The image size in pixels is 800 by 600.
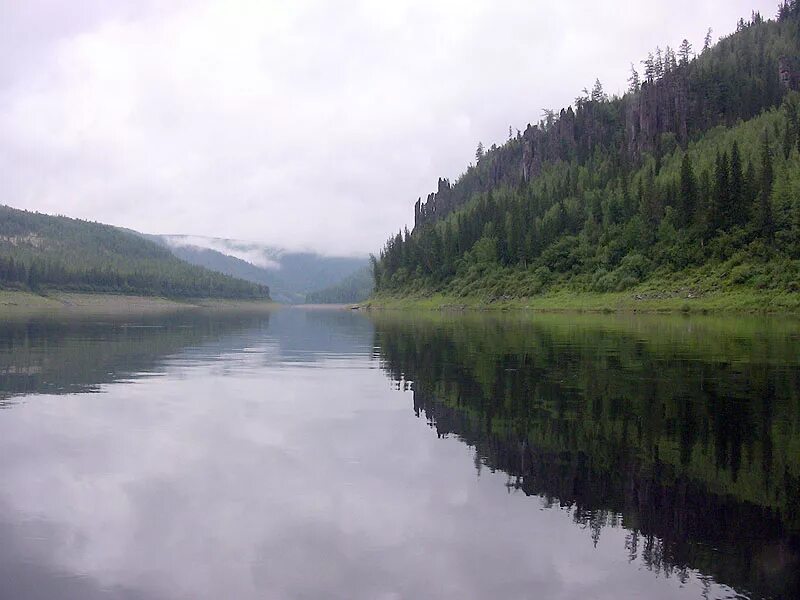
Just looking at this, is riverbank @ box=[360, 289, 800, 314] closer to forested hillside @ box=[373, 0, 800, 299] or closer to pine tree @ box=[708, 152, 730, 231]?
forested hillside @ box=[373, 0, 800, 299]

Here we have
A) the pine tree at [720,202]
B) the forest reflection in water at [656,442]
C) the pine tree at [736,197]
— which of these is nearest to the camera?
the forest reflection in water at [656,442]

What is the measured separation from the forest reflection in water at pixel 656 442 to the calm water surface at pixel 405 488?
7cm

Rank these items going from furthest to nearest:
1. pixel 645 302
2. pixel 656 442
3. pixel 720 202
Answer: pixel 720 202 < pixel 645 302 < pixel 656 442

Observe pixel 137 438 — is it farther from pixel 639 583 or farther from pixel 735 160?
pixel 735 160

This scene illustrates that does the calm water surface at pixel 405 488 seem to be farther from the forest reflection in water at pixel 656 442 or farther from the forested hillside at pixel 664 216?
the forested hillside at pixel 664 216

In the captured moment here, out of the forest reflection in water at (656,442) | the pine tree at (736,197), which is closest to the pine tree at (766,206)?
the pine tree at (736,197)

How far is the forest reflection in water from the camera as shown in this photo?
10305 millimetres

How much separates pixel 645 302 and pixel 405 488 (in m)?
99.7

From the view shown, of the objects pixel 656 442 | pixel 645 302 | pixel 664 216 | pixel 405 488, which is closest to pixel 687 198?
pixel 664 216

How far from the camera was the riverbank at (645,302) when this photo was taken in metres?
87.4

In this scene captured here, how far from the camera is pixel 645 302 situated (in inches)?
4134

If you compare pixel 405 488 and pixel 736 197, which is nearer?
pixel 405 488

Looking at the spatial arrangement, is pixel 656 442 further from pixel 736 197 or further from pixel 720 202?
pixel 736 197

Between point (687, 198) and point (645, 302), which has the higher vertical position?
point (687, 198)
